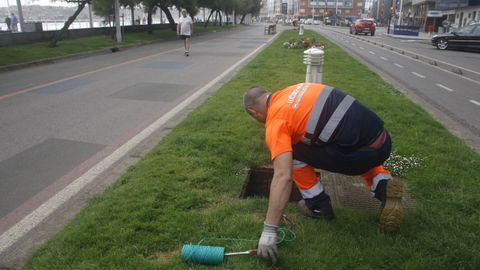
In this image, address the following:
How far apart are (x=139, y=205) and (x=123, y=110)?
14.4ft

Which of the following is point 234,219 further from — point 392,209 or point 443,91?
point 443,91

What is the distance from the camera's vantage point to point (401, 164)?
15.3ft

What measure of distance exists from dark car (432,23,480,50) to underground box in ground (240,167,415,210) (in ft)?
76.7

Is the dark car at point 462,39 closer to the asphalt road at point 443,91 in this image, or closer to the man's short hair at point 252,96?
the asphalt road at point 443,91

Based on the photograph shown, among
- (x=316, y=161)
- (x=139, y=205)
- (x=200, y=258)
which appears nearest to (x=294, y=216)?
(x=316, y=161)

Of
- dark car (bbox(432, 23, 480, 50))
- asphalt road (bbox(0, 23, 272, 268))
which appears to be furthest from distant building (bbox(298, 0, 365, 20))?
asphalt road (bbox(0, 23, 272, 268))

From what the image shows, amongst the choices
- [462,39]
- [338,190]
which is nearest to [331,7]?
[462,39]

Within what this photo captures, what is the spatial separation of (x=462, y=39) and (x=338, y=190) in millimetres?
24181

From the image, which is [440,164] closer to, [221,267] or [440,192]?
[440,192]

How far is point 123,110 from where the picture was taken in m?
7.63

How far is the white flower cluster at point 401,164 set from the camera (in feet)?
14.9

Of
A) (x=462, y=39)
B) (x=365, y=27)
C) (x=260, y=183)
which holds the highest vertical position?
(x=365, y=27)

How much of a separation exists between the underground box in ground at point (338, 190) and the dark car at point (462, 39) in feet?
76.7

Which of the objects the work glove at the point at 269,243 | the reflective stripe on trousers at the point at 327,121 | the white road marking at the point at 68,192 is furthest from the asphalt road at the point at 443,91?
the white road marking at the point at 68,192
